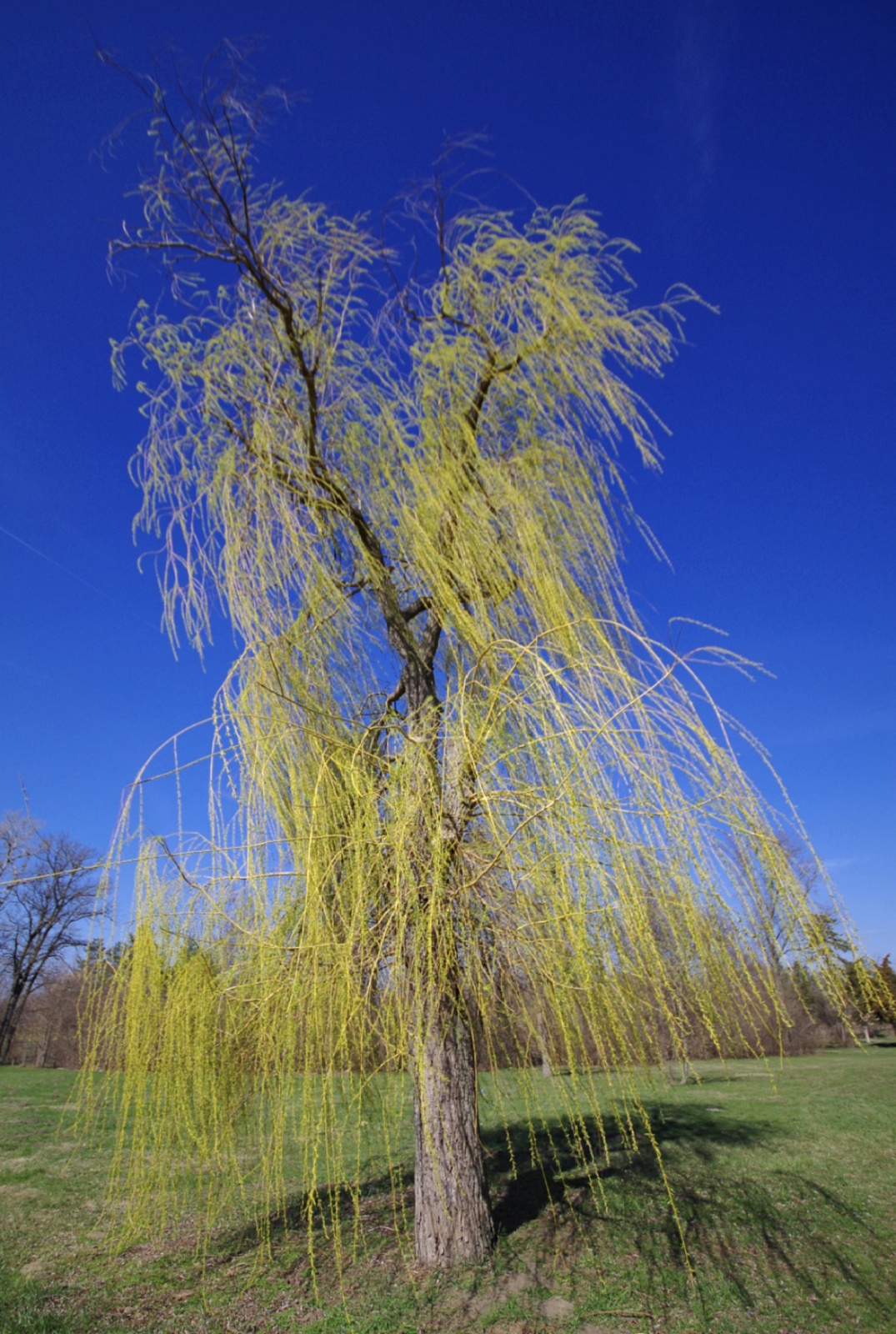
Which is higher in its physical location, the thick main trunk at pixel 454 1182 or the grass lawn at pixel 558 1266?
the thick main trunk at pixel 454 1182

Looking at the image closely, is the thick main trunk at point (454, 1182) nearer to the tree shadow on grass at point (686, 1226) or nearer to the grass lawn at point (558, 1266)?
the grass lawn at point (558, 1266)

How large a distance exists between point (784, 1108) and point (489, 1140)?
4.86 metres

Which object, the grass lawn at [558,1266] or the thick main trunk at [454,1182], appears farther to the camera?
the thick main trunk at [454,1182]

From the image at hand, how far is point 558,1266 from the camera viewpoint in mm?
3672

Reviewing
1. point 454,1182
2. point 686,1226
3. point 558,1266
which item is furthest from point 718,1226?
point 454,1182

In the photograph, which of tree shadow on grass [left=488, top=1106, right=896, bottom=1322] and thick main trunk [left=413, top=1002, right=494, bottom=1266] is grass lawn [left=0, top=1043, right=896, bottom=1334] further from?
thick main trunk [left=413, top=1002, right=494, bottom=1266]

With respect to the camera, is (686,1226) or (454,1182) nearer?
(454,1182)

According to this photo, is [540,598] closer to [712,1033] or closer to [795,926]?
[795,926]

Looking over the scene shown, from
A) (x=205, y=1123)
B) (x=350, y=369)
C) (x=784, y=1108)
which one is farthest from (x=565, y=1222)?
(x=784, y=1108)

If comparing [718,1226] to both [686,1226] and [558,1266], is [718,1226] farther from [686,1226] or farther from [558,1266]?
[558,1266]

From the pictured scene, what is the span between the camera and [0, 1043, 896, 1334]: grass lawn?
326 centimetres

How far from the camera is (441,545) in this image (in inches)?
128

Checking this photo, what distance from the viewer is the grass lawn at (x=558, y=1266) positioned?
10.7ft

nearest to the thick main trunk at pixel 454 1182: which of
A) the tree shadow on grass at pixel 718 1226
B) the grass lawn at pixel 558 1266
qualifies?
the grass lawn at pixel 558 1266
